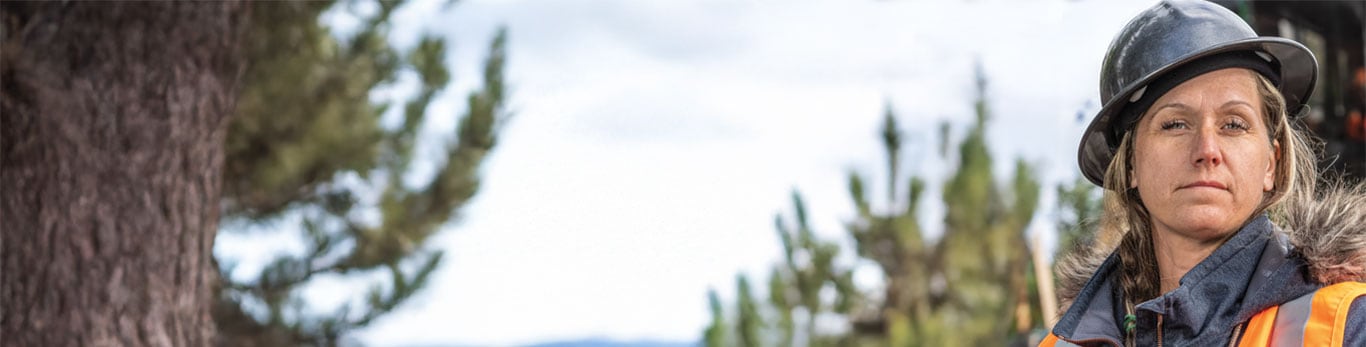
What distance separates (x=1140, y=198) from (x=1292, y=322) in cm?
32

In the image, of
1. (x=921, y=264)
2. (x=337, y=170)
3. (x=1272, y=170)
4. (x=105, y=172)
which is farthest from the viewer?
(x=921, y=264)

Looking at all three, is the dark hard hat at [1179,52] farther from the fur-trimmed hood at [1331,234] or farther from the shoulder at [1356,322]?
the shoulder at [1356,322]

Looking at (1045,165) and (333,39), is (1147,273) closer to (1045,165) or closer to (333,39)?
(333,39)

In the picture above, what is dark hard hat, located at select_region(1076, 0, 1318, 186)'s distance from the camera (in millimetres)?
1352

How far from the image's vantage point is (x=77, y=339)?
340cm

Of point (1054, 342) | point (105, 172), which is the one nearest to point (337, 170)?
point (105, 172)

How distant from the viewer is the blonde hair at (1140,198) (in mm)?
1400

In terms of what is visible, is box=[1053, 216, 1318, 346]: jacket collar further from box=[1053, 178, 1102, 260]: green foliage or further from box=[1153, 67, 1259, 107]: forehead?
box=[1053, 178, 1102, 260]: green foliage

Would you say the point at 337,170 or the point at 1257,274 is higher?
the point at 337,170

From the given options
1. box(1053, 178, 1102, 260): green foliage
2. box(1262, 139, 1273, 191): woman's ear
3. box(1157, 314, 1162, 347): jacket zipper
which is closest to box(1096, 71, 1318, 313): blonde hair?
box(1262, 139, 1273, 191): woman's ear

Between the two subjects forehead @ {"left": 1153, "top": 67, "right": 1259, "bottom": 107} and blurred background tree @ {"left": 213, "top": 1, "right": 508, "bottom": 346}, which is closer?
forehead @ {"left": 1153, "top": 67, "right": 1259, "bottom": 107}

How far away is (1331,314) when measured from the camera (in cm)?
120

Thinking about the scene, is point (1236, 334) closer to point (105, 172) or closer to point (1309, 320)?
point (1309, 320)

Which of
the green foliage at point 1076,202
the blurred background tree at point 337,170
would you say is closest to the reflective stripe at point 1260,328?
the green foliage at point 1076,202
